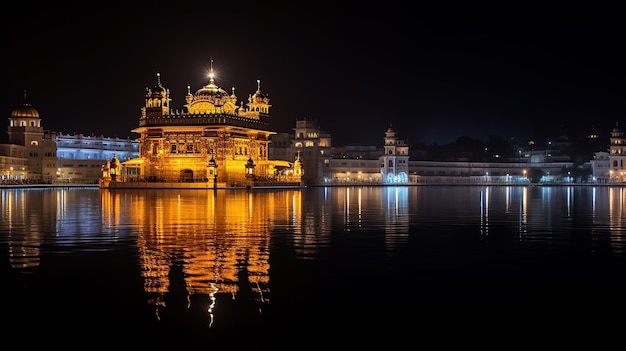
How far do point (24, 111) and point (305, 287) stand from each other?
314 ft

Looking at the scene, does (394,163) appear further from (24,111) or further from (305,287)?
(305,287)

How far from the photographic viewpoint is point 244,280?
10.9 meters

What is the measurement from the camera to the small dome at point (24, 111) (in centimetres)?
9700

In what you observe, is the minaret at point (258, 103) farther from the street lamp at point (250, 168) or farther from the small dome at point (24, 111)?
the small dome at point (24, 111)

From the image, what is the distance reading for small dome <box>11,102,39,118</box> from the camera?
97.0 metres

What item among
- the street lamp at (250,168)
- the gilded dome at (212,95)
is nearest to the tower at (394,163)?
the gilded dome at (212,95)

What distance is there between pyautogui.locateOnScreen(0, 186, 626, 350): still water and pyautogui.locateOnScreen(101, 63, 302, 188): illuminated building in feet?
171

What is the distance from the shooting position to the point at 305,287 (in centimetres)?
1034

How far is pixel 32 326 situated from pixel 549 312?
610cm

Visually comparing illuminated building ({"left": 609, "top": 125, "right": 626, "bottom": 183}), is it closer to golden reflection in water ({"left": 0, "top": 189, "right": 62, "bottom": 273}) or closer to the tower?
the tower

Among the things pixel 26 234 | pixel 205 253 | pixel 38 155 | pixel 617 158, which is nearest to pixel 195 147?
pixel 38 155

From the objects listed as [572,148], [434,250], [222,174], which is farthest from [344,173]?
[434,250]

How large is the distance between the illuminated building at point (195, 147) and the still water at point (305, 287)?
52132 millimetres

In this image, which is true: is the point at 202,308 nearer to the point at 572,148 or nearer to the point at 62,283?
the point at 62,283
